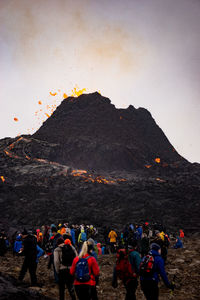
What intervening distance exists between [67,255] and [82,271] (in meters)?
1.24

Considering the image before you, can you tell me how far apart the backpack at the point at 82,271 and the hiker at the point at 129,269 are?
3.53 feet

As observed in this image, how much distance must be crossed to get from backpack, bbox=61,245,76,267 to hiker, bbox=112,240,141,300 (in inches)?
41.2

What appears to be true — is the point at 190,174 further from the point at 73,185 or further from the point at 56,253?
the point at 56,253

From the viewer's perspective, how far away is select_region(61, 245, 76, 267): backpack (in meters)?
5.28

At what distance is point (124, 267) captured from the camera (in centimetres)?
494

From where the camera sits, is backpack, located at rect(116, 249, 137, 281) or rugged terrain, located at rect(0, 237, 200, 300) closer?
backpack, located at rect(116, 249, 137, 281)

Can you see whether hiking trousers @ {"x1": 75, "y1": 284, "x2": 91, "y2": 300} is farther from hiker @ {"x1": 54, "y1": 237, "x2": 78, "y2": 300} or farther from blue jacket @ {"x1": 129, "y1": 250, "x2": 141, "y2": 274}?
blue jacket @ {"x1": 129, "y1": 250, "x2": 141, "y2": 274}

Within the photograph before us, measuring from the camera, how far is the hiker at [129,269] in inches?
192

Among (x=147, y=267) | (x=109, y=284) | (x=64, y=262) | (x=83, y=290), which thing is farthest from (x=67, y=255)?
A: (x=109, y=284)

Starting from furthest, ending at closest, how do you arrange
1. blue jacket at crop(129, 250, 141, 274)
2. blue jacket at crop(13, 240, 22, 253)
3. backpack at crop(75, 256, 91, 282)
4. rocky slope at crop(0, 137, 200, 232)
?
rocky slope at crop(0, 137, 200, 232) < blue jacket at crop(13, 240, 22, 253) < blue jacket at crop(129, 250, 141, 274) < backpack at crop(75, 256, 91, 282)

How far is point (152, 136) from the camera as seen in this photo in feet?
448

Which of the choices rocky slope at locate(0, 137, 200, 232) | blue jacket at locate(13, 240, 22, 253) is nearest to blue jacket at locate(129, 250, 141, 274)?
blue jacket at locate(13, 240, 22, 253)

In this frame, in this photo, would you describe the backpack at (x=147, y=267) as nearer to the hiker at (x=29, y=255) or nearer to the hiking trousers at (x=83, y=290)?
the hiking trousers at (x=83, y=290)

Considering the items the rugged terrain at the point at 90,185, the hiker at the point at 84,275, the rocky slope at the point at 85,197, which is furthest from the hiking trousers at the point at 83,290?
the rocky slope at the point at 85,197
